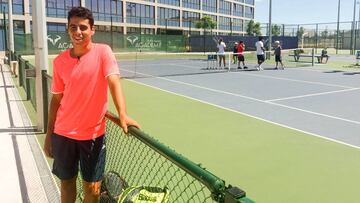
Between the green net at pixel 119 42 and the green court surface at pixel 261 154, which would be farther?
the green net at pixel 119 42

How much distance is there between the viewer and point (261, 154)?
6418mm

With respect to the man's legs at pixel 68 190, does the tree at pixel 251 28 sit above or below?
above

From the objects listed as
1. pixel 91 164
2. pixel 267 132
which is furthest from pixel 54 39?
pixel 91 164

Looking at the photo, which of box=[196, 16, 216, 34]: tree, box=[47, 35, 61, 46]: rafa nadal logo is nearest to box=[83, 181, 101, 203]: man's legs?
box=[47, 35, 61, 46]: rafa nadal logo

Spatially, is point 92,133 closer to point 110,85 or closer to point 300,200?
point 110,85

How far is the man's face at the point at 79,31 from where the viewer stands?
2986 millimetres

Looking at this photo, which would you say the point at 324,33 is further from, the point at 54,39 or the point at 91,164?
the point at 91,164

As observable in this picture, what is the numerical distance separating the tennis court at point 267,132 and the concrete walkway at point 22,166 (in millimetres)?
2233

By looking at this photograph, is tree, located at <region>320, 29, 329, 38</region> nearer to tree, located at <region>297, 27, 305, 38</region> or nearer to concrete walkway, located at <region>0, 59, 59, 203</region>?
tree, located at <region>297, 27, 305, 38</region>

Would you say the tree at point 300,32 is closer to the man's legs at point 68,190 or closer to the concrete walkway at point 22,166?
the concrete walkway at point 22,166

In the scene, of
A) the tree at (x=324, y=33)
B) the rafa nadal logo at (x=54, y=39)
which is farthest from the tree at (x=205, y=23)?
the rafa nadal logo at (x=54, y=39)

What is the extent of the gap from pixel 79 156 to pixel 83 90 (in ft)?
1.96

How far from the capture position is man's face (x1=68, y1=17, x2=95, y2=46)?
2986 millimetres

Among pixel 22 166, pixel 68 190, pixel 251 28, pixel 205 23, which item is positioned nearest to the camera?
pixel 68 190
